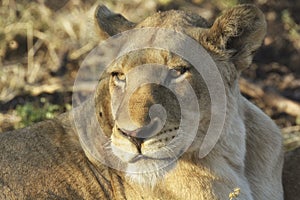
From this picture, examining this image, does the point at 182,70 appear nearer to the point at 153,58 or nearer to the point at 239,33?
the point at 153,58

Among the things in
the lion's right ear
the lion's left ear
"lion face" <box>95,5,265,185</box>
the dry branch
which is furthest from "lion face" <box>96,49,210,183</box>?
the dry branch

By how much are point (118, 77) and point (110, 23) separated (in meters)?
0.53

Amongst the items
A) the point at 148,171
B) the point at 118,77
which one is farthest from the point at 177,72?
the point at 148,171

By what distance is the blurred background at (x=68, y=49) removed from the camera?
6.60 m

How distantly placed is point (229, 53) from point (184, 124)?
42cm

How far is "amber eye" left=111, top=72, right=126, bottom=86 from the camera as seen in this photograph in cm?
385

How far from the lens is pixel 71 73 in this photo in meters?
7.32

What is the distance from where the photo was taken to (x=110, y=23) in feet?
14.2

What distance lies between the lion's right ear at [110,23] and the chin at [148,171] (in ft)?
2.54

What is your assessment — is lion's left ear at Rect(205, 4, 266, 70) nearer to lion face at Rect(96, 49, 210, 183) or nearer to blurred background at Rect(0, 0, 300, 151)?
lion face at Rect(96, 49, 210, 183)

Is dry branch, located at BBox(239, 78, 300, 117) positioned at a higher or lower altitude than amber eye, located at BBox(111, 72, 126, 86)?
lower

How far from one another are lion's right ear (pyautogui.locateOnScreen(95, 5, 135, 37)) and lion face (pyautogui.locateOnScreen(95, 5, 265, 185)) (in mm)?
219

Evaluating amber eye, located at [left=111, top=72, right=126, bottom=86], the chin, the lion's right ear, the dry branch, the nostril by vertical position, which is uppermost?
the nostril

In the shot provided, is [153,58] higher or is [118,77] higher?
[153,58]
